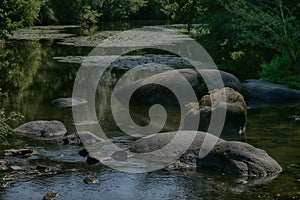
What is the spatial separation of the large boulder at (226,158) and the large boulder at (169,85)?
303 inches

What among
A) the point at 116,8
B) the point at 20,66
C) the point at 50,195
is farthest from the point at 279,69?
the point at 116,8

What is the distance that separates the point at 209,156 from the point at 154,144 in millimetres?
1609

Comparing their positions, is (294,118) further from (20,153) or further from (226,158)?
(20,153)

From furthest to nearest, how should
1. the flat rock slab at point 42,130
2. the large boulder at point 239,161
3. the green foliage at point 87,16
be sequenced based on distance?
the green foliage at point 87,16
the flat rock slab at point 42,130
the large boulder at point 239,161

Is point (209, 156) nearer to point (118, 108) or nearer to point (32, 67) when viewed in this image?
point (118, 108)

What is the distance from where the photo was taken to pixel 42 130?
1641cm

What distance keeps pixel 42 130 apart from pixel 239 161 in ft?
21.2

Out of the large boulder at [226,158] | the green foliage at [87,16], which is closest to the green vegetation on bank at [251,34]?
the large boulder at [226,158]

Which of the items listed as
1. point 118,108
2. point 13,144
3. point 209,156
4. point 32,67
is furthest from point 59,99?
point 32,67

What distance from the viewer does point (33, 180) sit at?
39.5ft

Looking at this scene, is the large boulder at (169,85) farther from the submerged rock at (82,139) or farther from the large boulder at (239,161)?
the large boulder at (239,161)

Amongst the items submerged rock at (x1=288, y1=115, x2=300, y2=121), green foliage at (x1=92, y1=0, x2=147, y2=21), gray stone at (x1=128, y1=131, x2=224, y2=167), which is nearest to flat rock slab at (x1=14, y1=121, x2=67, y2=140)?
gray stone at (x1=128, y1=131, x2=224, y2=167)

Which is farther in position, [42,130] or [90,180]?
[42,130]

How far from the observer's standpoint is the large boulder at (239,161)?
1285 cm
